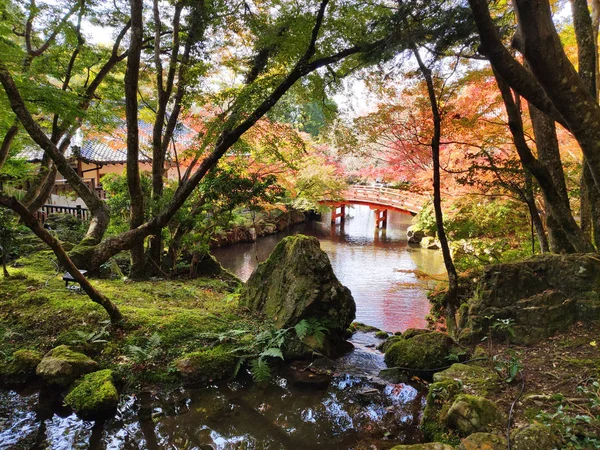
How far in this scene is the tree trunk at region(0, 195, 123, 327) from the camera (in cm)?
356

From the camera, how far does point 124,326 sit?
17.0 feet

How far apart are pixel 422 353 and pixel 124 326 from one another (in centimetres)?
432

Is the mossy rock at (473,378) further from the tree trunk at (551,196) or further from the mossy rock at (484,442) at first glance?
the tree trunk at (551,196)

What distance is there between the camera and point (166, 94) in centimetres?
786

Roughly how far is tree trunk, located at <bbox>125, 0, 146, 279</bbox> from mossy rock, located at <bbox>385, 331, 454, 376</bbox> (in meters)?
4.76

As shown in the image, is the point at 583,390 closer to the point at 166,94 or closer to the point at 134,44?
the point at 134,44

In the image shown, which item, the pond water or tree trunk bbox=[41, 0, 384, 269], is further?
tree trunk bbox=[41, 0, 384, 269]

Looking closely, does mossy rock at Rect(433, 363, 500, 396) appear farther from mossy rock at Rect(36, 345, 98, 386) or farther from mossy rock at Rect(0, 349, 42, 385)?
mossy rock at Rect(0, 349, 42, 385)

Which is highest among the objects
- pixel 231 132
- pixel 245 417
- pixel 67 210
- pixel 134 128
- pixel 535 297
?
pixel 134 128

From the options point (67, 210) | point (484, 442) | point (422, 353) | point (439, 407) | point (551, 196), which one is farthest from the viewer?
point (67, 210)

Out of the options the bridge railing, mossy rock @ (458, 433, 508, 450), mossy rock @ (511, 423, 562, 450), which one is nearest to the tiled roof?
mossy rock @ (458, 433, 508, 450)

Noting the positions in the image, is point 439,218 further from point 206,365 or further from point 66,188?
point 66,188

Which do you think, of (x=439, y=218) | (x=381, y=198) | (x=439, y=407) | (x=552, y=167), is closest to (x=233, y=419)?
(x=439, y=407)

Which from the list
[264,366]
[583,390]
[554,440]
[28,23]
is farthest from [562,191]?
[28,23]
